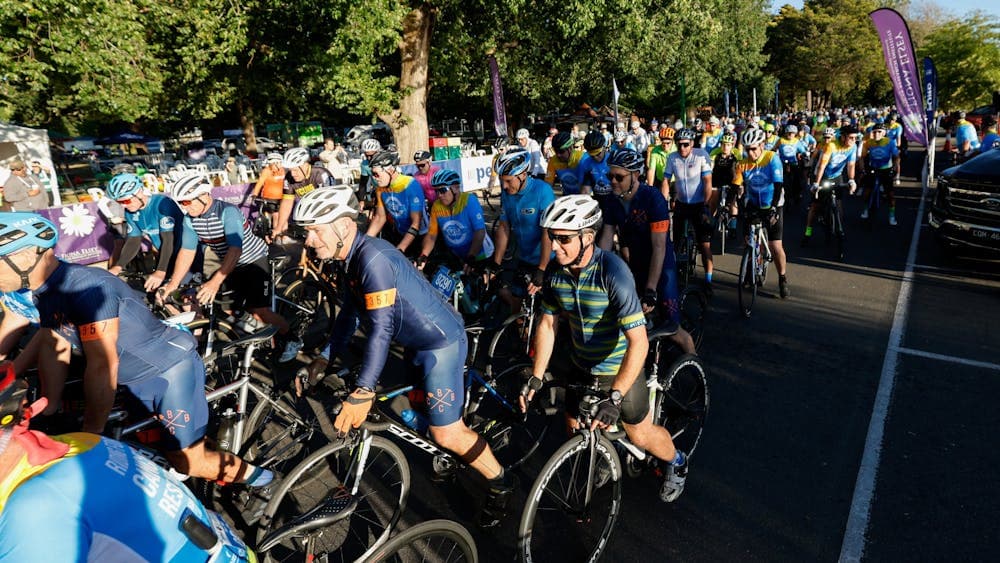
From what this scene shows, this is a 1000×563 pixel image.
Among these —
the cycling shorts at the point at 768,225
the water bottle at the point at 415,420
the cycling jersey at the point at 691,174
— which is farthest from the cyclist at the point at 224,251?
the cycling shorts at the point at 768,225

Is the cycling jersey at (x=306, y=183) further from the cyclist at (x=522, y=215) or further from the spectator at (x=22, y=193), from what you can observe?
the spectator at (x=22, y=193)

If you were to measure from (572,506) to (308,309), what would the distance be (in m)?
4.49

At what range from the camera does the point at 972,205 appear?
7750 mm

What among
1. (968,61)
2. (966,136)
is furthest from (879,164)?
(968,61)

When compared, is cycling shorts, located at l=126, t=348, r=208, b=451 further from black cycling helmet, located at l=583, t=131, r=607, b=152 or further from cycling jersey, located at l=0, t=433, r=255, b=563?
black cycling helmet, located at l=583, t=131, r=607, b=152

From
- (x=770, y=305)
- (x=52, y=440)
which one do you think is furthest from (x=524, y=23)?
(x=52, y=440)

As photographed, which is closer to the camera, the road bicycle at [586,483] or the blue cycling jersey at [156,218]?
the road bicycle at [586,483]

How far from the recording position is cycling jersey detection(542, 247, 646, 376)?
2.96 m

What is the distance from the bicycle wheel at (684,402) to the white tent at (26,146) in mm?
19072

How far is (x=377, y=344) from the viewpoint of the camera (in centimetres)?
288

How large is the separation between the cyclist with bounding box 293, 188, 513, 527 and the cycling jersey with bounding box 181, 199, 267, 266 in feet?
7.54

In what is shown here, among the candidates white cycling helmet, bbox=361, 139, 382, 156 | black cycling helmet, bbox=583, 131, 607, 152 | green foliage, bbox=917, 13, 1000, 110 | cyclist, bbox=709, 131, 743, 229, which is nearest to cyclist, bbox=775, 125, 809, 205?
cyclist, bbox=709, 131, 743, 229

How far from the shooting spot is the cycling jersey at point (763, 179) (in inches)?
275

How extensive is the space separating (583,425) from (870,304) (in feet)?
19.0
